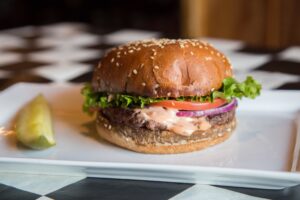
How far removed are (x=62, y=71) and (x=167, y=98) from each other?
1.03m

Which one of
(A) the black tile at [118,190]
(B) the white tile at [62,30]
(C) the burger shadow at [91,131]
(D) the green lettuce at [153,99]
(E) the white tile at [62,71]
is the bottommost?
(A) the black tile at [118,190]

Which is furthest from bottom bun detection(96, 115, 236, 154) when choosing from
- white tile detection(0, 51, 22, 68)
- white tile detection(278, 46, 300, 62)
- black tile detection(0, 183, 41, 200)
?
white tile detection(0, 51, 22, 68)

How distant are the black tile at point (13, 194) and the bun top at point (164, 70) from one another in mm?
368

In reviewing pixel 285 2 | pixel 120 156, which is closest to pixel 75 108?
pixel 120 156

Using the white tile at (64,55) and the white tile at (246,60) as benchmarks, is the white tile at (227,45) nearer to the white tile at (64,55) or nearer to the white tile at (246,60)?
the white tile at (246,60)

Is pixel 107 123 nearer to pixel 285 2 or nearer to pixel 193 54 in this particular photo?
pixel 193 54

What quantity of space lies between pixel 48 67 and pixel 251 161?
4.29 feet

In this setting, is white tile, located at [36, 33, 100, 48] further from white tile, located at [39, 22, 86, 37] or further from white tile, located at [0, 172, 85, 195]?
white tile, located at [0, 172, 85, 195]

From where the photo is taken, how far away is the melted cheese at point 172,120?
1.25 meters

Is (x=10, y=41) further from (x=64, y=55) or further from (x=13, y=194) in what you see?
(x=13, y=194)

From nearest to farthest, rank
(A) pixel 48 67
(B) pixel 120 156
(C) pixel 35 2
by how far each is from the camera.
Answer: (B) pixel 120 156 < (A) pixel 48 67 < (C) pixel 35 2

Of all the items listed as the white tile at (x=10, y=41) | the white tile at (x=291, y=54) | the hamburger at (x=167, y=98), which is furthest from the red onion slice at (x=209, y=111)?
the white tile at (x=10, y=41)

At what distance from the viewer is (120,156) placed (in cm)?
127

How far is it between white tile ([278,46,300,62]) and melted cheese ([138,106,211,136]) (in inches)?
46.0
